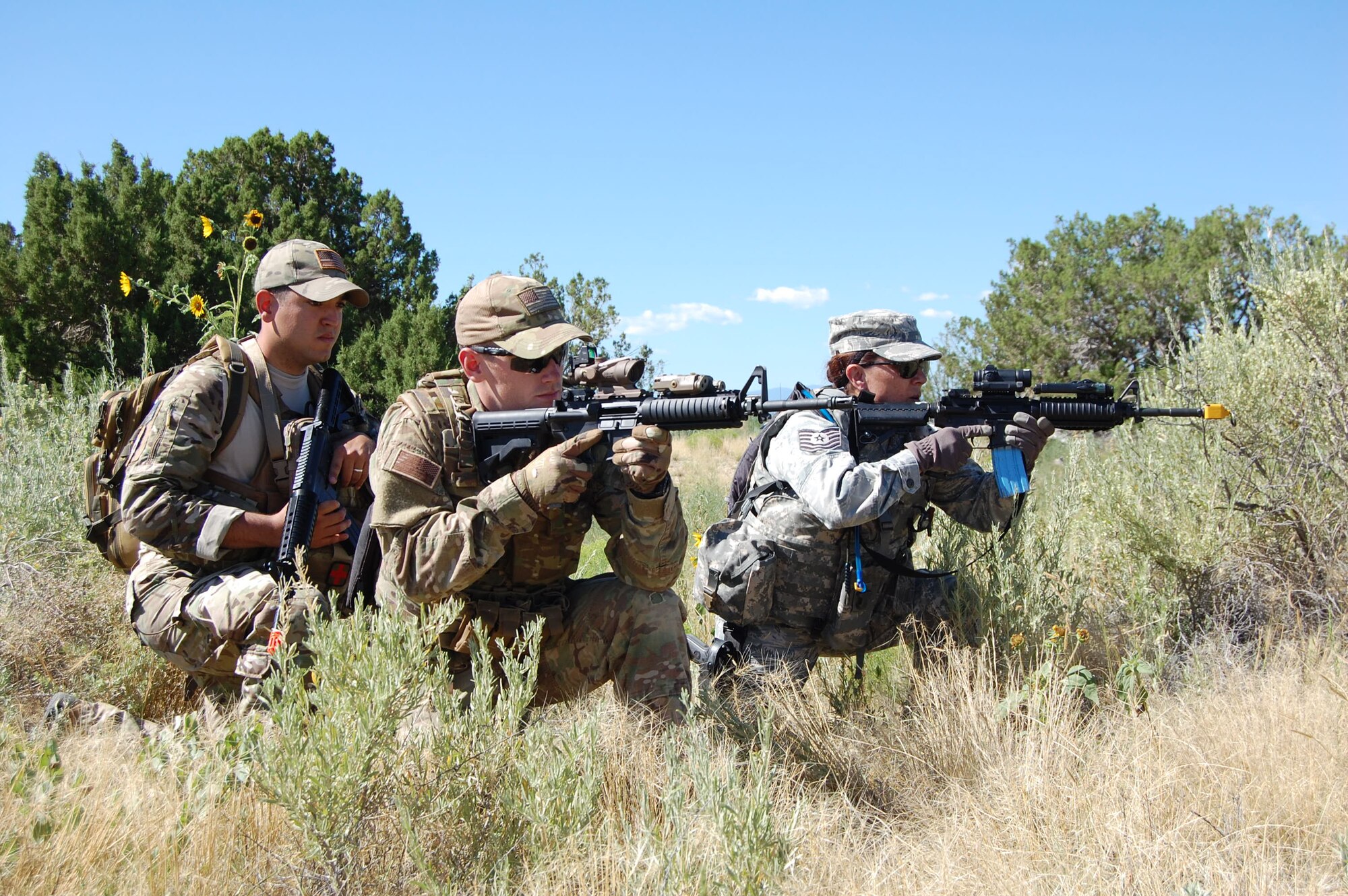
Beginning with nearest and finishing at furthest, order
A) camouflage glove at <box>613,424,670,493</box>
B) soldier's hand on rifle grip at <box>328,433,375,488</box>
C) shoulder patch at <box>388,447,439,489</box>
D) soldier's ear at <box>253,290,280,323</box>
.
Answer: camouflage glove at <box>613,424,670,493</box> → shoulder patch at <box>388,447,439,489</box> → soldier's hand on rifle grip at <box>328,433,375,488</box> → soldier's ear at <box>253,290,280,323</box>

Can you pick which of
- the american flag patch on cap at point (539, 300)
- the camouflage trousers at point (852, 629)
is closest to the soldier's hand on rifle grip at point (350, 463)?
the american flag patch on cap at point (539, 300)

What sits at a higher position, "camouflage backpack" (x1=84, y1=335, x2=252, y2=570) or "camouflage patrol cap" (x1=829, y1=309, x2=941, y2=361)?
"camouflage patrol cap" (x1=829, y1=309, x2=941, y2=361)

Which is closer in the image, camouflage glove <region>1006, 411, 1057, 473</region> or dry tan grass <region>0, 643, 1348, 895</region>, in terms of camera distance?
dry tan grass <region>0, 643, 1348, 895</region>

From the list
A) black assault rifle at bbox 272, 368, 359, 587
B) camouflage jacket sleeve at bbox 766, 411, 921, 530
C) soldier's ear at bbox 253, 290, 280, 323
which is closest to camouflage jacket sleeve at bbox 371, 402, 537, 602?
black assault rifle at bbox 272, 368, 359, 587

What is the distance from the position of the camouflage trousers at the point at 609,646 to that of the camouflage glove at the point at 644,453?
585 millimetres

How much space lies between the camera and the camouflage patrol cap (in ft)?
13.0

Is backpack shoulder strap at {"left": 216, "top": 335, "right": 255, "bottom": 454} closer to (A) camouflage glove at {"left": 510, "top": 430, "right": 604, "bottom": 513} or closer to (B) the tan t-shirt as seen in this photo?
(B) the tan t-shirt

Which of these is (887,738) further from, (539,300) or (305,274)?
(305,274)

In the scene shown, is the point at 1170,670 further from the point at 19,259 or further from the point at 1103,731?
the point at 19,259

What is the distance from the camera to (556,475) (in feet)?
9.66

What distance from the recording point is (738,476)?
4.36 meters

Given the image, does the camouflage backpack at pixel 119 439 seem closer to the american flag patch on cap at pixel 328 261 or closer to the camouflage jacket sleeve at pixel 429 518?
the american flag patch on cap at pixel 328 261

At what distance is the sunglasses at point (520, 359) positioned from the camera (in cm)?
323

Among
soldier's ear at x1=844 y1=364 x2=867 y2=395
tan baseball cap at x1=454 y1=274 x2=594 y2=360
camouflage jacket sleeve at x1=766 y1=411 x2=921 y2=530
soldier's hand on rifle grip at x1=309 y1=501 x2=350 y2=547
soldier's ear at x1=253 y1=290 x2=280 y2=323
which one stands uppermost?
soldier's ear at x1=253 y1=290 x2=280 y2=323
